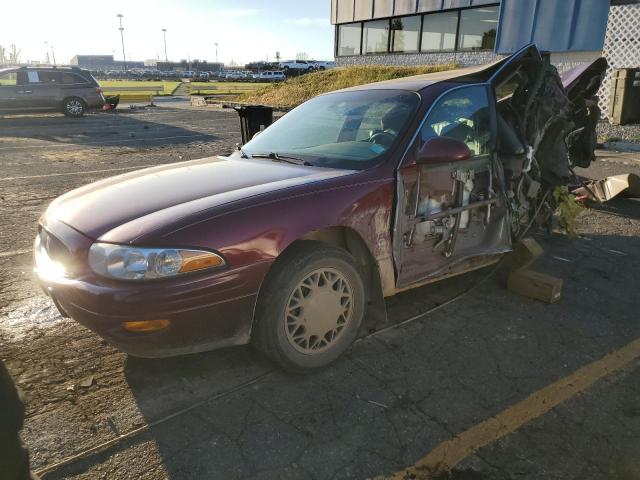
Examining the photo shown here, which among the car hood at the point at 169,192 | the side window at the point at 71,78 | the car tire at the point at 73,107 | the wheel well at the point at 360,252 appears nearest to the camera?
the car hood at the point at 169,192

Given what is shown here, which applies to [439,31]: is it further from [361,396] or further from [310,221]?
[361,396]

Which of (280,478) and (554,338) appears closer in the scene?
(280,478)

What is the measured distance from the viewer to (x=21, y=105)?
55.3 feet

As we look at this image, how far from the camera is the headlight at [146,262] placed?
2.28 metres

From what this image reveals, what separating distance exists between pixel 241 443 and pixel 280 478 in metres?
0.29

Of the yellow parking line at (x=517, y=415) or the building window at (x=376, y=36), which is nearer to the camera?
the yellow parking line at (x=517, y=415)

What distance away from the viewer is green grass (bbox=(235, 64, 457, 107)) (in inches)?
811

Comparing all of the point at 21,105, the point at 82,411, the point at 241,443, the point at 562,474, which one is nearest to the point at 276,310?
the point at 241,443

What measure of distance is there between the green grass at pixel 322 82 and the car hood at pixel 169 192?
58.3 feet

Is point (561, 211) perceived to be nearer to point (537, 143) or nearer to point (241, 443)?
point (537, 143)

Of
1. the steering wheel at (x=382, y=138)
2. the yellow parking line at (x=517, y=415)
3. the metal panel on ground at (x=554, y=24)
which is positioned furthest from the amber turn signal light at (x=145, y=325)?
the metal panel on ground at (x=554, y=24)

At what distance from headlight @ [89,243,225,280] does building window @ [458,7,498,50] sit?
1784 cm

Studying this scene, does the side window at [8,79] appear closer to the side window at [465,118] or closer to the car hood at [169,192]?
the car hood at [169,192]

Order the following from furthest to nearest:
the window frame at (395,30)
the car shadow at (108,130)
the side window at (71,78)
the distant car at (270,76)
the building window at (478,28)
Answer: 1. the distant car at (270,76)
2. the window frame at (395,30)
3. the side window at (71,78)
4. the building window at (478,28)
5. the car shadow at (108,130)
